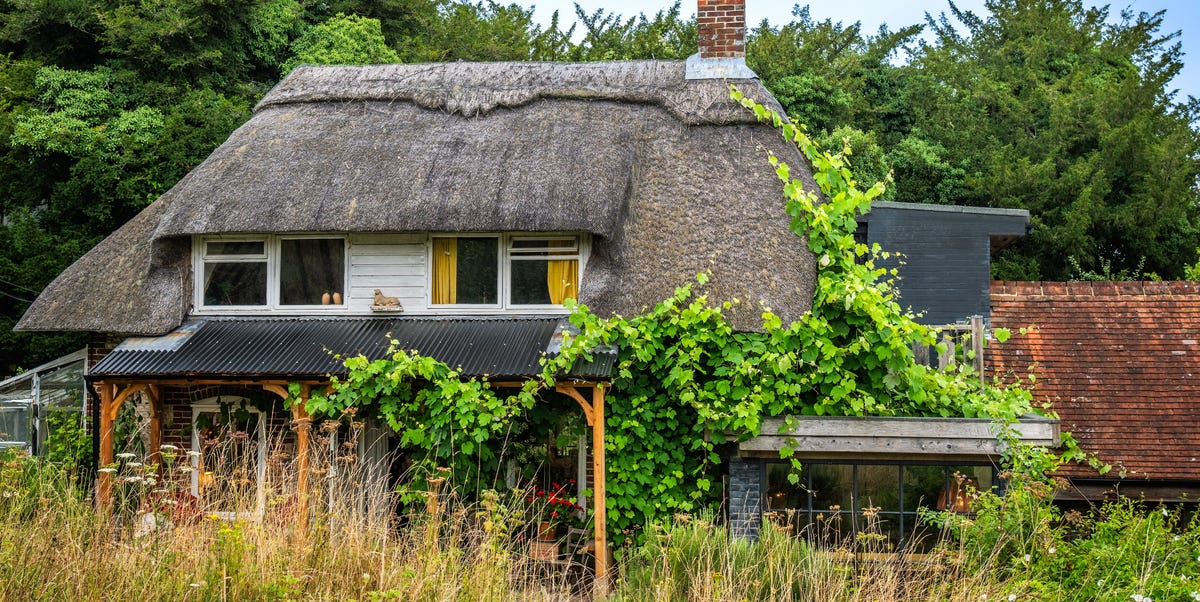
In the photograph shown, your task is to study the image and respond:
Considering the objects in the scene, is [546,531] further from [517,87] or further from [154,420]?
[517,87]

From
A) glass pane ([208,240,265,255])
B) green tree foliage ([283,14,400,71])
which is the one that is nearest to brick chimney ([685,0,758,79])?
glass pane ([208,240,265,255])

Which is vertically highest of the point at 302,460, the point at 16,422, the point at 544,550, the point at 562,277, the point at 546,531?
the point at 562,277

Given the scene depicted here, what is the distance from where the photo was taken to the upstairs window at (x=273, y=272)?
11.7 metres

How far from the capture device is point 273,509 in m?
6.28

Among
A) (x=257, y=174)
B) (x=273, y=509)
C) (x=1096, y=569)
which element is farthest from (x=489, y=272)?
(x=1096, y=569)

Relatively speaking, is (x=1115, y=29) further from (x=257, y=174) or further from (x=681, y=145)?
(x=257, y=174)

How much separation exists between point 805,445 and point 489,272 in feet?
13.7

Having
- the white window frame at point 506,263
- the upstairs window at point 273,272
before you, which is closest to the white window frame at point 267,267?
the upstairs window at point 273,272

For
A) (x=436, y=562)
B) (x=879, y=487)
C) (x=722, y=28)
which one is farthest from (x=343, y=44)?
(x=436, y=562)

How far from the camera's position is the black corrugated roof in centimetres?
1002

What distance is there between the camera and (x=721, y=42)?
12.6m

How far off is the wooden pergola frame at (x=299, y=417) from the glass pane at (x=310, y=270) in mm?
1592

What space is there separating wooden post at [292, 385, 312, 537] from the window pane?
2.17m

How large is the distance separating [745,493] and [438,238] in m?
4.61
